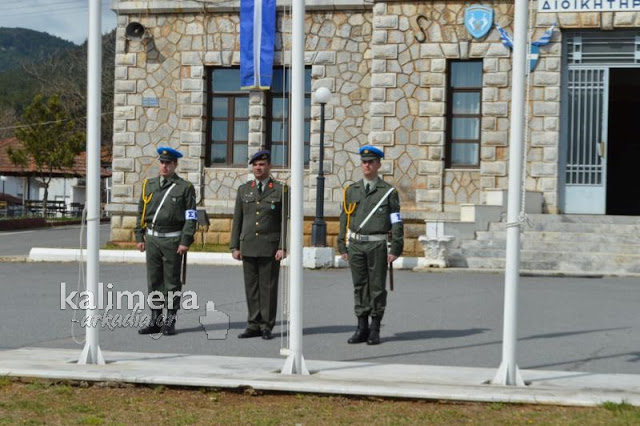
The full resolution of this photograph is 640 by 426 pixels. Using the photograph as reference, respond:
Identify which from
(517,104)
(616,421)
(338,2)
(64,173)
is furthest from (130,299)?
(64,173)

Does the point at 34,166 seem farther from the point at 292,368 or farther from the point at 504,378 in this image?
the point at 504,378

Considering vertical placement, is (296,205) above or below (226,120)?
below

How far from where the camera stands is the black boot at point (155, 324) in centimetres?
1047

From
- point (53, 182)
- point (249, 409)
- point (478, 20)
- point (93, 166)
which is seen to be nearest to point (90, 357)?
point (93, 166)

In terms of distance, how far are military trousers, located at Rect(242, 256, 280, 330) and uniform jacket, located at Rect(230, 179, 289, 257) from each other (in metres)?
0.13

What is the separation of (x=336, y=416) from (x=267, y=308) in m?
3.59

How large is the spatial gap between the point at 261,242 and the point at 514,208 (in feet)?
11.2

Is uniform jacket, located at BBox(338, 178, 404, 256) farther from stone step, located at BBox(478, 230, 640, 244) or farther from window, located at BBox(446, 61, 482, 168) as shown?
window, located at BBox(446, 61, 482, 168)

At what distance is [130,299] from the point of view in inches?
530

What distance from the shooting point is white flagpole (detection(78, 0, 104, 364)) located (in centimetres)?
842

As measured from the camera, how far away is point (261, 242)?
34.1 feet

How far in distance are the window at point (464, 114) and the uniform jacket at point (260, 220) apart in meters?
11.2

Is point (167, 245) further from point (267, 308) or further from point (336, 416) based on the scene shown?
point (336, 416)

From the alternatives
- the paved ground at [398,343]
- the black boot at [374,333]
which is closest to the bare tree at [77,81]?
the paved ground at [398,343]
